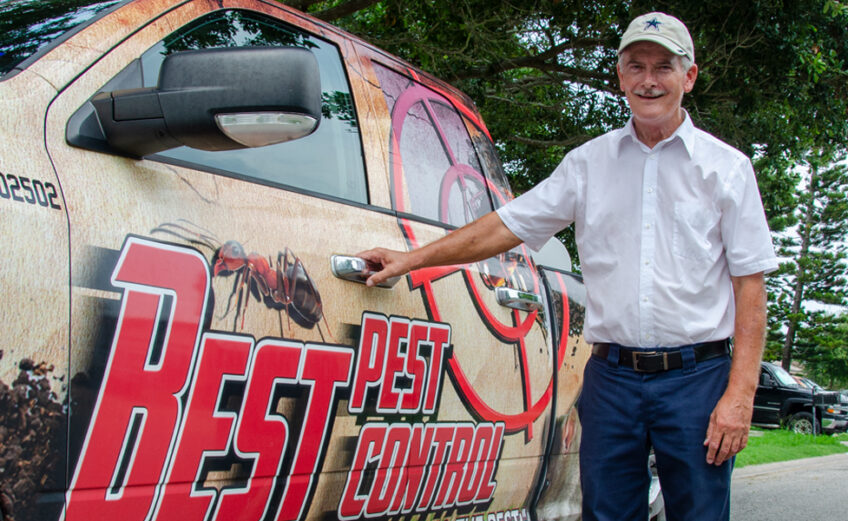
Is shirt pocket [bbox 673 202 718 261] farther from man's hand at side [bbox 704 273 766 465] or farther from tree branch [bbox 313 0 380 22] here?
tree branch [bbox 313 0 380 22]

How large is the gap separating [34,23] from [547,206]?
4.82 feet

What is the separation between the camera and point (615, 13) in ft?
26.0

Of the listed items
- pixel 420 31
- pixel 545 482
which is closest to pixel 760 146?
pixel 420 31

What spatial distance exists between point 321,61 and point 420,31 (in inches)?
257

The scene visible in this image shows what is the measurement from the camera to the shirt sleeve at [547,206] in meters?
2.59

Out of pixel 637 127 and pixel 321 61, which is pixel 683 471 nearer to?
pixel 637 127

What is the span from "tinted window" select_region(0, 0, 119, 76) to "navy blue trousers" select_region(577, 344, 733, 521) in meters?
1.62

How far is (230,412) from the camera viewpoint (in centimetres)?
180

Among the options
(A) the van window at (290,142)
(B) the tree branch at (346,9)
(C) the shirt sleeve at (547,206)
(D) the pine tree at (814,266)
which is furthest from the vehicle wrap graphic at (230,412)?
(D) the pine tree at (814,266)

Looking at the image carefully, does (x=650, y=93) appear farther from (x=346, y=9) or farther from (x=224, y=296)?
(x=346, y=9)

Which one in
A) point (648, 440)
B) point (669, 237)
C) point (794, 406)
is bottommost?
point (794, 406)

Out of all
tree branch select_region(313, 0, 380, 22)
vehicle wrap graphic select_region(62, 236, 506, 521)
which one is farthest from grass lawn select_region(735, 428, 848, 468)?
vehicle wrap graphic select_region(62, 236, 506, 521)

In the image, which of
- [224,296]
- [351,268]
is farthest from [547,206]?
[224,296]

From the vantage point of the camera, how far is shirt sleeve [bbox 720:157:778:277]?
2.28 metres
